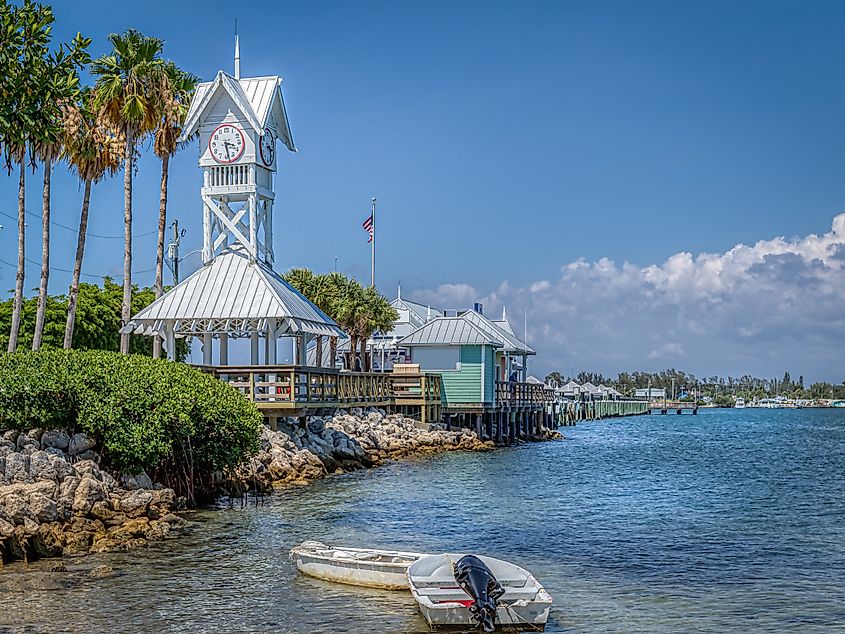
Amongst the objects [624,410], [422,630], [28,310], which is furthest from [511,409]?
[624,410]

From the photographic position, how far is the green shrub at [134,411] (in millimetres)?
20250

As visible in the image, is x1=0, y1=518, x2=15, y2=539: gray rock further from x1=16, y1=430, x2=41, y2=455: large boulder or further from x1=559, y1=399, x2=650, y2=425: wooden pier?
x1=559, y1=399, x2=650, y2=425: wooden pier

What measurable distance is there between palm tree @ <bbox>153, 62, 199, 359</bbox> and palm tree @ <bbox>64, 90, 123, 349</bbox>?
1654 mm

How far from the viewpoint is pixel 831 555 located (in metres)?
18.6

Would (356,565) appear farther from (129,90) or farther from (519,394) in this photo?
(519,394)

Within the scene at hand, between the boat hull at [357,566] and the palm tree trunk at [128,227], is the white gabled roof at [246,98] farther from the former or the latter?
the boat hull at [357,566]

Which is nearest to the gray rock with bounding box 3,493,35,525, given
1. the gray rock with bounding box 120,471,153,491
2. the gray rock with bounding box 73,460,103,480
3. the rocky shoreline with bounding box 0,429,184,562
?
the rocky shoreline with bounding box 0,429,184,562

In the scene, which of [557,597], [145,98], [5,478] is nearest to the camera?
[557,597]

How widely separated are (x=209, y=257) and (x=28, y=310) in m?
15.8

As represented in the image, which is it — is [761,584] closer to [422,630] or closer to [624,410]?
[422,630]

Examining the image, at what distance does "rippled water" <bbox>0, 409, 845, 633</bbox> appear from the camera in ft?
43.9

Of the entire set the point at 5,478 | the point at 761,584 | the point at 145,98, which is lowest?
the point at 761,584

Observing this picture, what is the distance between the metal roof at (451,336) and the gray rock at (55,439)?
27.8 metres

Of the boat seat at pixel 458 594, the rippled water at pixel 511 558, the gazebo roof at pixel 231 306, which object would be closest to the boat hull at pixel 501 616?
the boat seat at pixel 458 594
